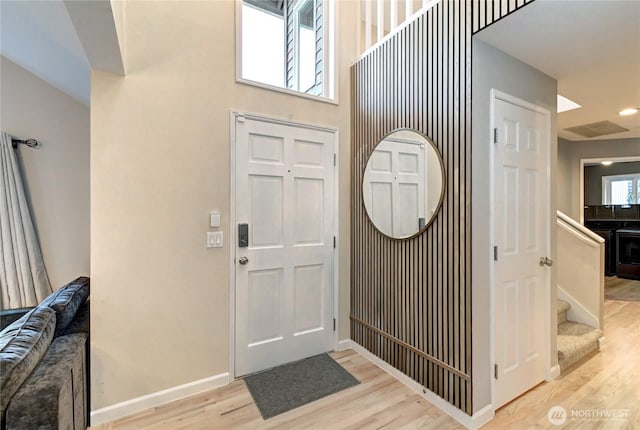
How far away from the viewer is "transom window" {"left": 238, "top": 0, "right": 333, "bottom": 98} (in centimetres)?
291

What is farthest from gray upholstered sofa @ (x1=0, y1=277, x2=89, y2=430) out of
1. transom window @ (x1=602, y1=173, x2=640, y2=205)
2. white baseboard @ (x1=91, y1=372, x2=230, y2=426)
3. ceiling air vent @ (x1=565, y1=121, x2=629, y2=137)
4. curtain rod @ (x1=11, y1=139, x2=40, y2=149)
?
transom window @ (x1=602, y1=173, x2=640, y2=205)

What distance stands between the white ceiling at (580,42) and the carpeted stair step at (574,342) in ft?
7.50

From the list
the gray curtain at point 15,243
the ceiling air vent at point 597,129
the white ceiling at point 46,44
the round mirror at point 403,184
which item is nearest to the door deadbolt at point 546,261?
the round mirror at point 403,184

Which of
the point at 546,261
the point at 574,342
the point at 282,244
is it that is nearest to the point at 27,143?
the point at 282,244

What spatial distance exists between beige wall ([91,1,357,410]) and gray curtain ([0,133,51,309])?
1147 millimetres

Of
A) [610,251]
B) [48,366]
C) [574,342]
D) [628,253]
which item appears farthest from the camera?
[610,251]

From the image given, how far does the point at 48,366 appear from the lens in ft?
4.84

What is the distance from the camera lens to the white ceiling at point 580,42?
156cm

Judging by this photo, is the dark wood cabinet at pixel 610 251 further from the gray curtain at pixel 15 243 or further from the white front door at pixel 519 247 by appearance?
the gray curtain at pixel 15 243

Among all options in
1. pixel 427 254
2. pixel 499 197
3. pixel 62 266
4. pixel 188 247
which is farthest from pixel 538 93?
pixel 62 266

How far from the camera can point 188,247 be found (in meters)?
2.18

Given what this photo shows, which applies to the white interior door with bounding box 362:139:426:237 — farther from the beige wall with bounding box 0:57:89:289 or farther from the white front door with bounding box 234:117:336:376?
the beige wall with bounding box 0:57:89:289

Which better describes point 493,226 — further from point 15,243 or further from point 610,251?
point 610,251

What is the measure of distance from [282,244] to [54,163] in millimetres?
2164
